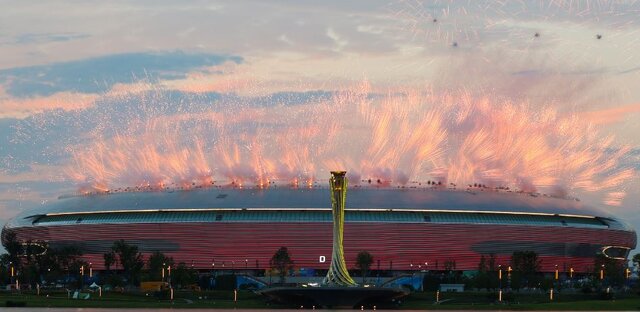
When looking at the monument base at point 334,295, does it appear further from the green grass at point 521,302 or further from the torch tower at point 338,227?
the green grass at point 521,302

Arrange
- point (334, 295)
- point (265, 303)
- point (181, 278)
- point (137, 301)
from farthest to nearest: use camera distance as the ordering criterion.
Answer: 1. point (181, 278)
2. point (265, 303)
3. point (137, 301)
4. point (334, 295)

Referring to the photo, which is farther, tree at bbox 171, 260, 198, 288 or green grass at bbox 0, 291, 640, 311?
tree at bbox 171, 260, 198, 288

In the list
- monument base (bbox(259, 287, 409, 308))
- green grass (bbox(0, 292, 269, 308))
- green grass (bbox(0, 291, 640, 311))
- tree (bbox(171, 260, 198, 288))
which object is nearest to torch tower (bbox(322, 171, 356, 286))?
monument base (bbox(259, 287, 409, 308))

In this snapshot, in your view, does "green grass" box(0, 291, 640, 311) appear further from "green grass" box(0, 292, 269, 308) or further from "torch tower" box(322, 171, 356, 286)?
"torch tower" box(322, 171, 356, 286)

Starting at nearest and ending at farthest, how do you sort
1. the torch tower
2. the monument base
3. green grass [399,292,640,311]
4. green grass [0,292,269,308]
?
the monument base < green grass [0,292,269,308] < green grass [399,292,640,311] < the torch tower

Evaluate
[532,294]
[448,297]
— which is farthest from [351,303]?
[532,294]

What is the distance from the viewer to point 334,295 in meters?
148

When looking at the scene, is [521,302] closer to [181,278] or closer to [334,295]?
[334,295]

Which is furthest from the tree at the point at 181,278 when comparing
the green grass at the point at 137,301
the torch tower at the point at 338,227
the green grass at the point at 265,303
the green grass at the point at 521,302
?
the torch tower at the point at 338,227

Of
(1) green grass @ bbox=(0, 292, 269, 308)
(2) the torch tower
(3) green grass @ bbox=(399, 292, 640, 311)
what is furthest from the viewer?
(2) the torch tower

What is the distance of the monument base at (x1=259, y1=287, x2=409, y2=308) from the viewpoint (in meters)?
148

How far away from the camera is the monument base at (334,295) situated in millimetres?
147500

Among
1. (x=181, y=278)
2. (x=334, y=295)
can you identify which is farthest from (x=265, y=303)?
(x=181, y=278)

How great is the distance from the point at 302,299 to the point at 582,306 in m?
31.6
